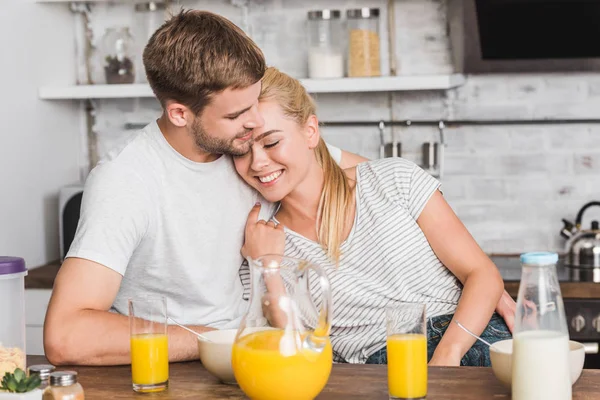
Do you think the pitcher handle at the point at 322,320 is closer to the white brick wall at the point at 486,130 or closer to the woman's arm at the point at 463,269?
the woman's arm at the point at 463,269

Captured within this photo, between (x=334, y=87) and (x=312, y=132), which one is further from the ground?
(x=334, y=87)

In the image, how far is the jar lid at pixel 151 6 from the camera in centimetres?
347

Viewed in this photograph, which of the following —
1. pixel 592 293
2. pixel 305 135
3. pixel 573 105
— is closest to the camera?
pixel 305 135

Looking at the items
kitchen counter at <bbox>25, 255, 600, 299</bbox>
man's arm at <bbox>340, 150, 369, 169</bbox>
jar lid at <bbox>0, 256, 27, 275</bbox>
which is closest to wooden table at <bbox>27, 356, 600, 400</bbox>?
jar lid at <bbox>0, 256, 27, 275</bbox>

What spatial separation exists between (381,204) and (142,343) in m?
0.93

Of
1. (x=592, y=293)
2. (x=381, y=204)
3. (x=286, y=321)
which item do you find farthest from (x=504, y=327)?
(x=286, y=321)

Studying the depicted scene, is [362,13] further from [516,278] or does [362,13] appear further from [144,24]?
[516,278]

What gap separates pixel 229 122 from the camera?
2.07m

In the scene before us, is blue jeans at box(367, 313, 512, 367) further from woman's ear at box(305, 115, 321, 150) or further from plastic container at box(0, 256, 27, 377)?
plastic container at box(0, 256, 27, 377)

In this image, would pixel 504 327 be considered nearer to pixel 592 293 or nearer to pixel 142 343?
pixel 592 293

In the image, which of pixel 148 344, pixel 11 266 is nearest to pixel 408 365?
pixel 148 344

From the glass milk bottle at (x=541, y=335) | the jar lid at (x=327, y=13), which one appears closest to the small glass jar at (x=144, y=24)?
the jar lid at (x=327, y=13)

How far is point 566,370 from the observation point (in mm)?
1390

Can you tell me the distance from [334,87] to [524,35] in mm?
720
